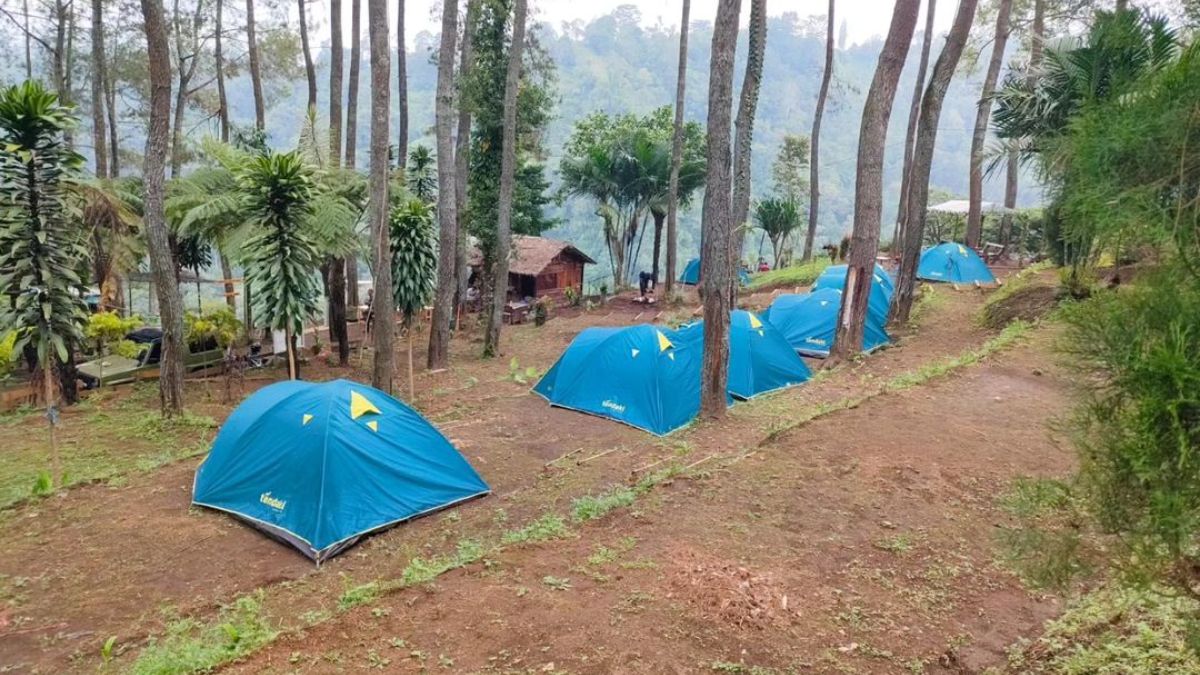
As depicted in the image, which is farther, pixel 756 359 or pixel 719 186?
pixel 756 359

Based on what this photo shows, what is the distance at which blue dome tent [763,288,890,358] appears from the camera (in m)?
13.9

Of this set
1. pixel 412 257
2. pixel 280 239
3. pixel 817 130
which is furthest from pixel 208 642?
pixel 817 130

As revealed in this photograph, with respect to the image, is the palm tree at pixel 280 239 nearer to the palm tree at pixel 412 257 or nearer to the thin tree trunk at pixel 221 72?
the palm tree at pixel 412 257

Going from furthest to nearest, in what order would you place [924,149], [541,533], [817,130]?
[817,130] < [924,149] < [541,533]

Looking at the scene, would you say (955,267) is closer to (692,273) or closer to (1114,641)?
(692,273)

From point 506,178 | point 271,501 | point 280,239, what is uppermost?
point 506,178

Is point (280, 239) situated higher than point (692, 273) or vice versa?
point (280, 239)

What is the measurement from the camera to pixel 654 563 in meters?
5.05

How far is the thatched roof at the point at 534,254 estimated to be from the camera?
1001 inches

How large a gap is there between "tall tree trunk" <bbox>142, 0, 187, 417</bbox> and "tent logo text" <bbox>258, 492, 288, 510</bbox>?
473 centimetres

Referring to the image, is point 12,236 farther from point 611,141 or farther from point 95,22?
point 611,141

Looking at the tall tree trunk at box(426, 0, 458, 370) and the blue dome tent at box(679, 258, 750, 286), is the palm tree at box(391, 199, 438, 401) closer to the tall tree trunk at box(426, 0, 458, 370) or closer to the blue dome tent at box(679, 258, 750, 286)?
the tall tree trunk at box(426, 0, 458, 370)

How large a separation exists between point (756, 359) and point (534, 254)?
1585 centimetres

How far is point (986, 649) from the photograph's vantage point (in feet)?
14.0
